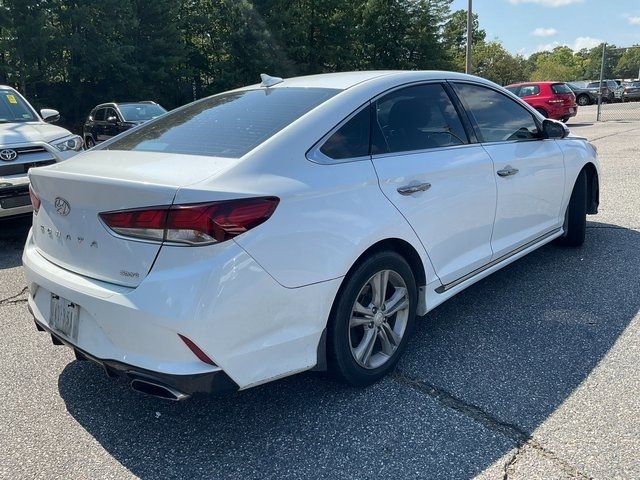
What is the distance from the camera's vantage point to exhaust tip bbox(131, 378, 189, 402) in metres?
2.26

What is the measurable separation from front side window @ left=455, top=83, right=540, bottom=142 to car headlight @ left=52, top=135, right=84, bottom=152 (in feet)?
15.9

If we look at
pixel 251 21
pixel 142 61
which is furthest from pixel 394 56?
pixel 142 61

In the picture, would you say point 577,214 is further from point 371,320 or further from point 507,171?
point 371,320

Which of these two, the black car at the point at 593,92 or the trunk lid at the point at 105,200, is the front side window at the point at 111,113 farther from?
the black car at the point at 593,92

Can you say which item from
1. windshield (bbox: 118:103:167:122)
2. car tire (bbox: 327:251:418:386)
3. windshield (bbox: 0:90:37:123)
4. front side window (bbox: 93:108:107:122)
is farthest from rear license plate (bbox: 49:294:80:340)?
front side window (bbox: 93:108:107:122)

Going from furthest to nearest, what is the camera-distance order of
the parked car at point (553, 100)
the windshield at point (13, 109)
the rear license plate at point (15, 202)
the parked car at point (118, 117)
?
the parked car at point (553, 100) → the parked car at point (118, 117) → the windshield at point (13, 109) → the rear license plate at point (15, 202)

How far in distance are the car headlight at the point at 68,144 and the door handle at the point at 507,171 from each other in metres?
5.09

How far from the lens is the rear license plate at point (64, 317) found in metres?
2.53

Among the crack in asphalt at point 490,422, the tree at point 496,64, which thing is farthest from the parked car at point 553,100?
the tree at point 496,64

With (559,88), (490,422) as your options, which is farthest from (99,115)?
(559,88)

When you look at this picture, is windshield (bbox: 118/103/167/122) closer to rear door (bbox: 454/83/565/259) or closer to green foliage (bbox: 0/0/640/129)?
green foliage (bbox: 0/0/640/129)

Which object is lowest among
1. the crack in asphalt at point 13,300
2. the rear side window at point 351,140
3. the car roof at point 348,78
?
the crack in asphalt at point 13,300

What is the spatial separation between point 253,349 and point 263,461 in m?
0.54

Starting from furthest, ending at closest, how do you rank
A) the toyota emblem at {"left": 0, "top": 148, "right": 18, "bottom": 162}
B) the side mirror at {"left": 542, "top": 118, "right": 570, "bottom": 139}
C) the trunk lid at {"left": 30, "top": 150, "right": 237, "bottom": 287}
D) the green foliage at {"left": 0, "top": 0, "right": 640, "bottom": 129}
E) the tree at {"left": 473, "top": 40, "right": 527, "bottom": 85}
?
the tree at {"left": 473, "top": 40, "right": 527, "bottom": 85}
the green foliage at {"left": 0, "top": 0, "right": 640, "bottom": 129}
the toyota emblem at {"left": 0, "top": 148, "right": 18, "bottom": 162}
the side mirror at {"left": 542, "top": 118, "right": 570, "bottom": 139}
the trunk lid at {"left": 30, "top": 150, "right": 237, "bottom": 287}
